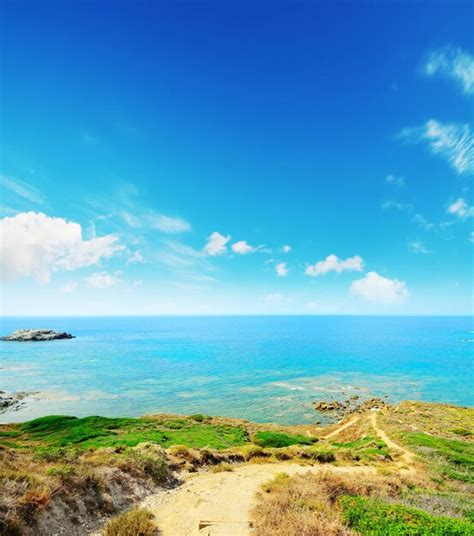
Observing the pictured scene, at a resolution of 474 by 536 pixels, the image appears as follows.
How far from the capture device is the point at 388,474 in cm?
1941

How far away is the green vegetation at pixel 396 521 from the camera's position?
31.8ft

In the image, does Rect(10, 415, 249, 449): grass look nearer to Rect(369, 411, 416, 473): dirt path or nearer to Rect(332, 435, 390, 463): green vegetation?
Rect(332, 435, 390, 463): green vegetation

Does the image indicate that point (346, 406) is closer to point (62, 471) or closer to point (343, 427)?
point (343, 427)

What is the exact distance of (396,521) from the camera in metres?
10.4

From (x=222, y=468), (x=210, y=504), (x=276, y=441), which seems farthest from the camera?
(x=276, y=441)

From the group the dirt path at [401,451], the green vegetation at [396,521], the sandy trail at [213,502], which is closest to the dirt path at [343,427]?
the dirt path at [401,451]

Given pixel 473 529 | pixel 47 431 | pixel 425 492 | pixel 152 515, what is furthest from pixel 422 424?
pixel 47 431

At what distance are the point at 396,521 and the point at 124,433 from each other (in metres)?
38.1

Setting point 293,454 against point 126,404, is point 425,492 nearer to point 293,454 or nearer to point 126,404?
point 293,454

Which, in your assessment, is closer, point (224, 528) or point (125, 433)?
point (224, 528)

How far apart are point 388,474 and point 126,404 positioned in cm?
5614

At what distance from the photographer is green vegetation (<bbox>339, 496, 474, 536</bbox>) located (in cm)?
970

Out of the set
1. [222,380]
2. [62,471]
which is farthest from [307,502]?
[222,380]

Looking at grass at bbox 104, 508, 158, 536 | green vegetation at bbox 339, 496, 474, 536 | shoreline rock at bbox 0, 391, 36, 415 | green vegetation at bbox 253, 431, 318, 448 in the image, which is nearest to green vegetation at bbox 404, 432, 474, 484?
green vegetation at bbox 253, 431, 318, 448
